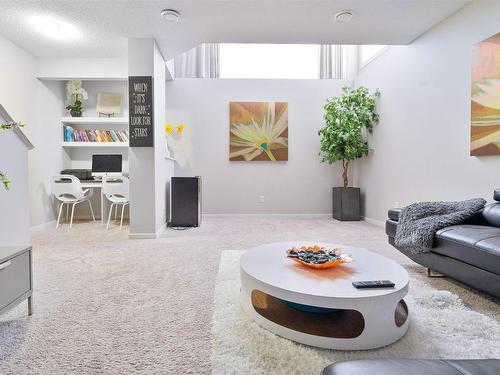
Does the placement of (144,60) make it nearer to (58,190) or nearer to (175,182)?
(175,182)

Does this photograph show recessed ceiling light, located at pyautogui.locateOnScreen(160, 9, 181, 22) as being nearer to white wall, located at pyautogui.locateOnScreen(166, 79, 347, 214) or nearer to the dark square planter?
white wall, located at pyautogui.locateOnScreen(166, 79, 347, 214)

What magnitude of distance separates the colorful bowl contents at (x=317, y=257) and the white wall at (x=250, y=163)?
3765 millimetres

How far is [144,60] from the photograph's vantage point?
12.1ft

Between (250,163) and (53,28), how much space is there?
3.35 m

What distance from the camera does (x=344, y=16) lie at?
3.18 meters

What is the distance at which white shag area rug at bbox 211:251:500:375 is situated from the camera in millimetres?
1224

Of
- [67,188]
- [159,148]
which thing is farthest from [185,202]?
[67,188]

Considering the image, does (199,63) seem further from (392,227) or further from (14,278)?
(14,278)

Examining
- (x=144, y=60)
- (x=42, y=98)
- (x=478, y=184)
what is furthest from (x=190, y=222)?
(x=478, y=184)

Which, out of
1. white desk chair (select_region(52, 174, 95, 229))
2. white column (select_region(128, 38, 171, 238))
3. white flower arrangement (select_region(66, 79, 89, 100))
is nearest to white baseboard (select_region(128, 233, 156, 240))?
white column (select_region(128, 38, 171, 238))

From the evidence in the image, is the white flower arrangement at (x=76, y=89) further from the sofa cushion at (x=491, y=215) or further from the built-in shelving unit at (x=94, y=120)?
the sofa cushion at (x=491, y=215)

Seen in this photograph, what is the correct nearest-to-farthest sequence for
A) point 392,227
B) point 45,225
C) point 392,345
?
point 392,345 → point 392,227 → point 45,225

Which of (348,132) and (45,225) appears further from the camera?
(348,132)

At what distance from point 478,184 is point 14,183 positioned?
3901mm
